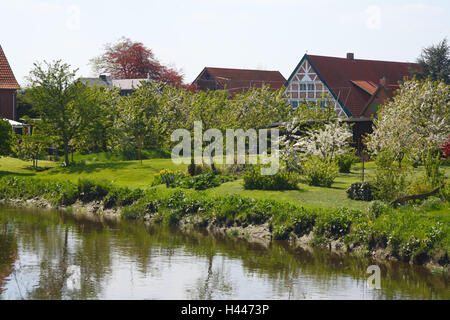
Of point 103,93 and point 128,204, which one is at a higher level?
point 103,93

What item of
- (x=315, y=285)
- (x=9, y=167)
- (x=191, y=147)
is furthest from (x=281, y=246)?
(x=9, y=167)

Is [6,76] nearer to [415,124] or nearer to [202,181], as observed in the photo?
[202,181]

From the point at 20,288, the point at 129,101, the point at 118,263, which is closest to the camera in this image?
the point at 20,288

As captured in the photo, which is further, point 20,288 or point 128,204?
point 128,204

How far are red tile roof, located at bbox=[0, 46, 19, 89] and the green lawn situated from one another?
15567 mm

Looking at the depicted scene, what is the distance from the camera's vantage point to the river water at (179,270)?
1563 centimetres

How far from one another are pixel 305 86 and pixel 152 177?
36.9 m

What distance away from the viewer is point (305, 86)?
67.9 m

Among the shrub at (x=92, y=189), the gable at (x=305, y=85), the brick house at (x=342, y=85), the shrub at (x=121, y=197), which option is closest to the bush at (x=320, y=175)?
the shrub at (x=121, y=197)

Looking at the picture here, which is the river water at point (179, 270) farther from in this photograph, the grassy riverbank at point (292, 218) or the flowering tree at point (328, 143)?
the flowering tree at point (328, 143)

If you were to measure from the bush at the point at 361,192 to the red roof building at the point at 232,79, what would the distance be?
57.2 meters

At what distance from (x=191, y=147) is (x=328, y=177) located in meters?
10.1
